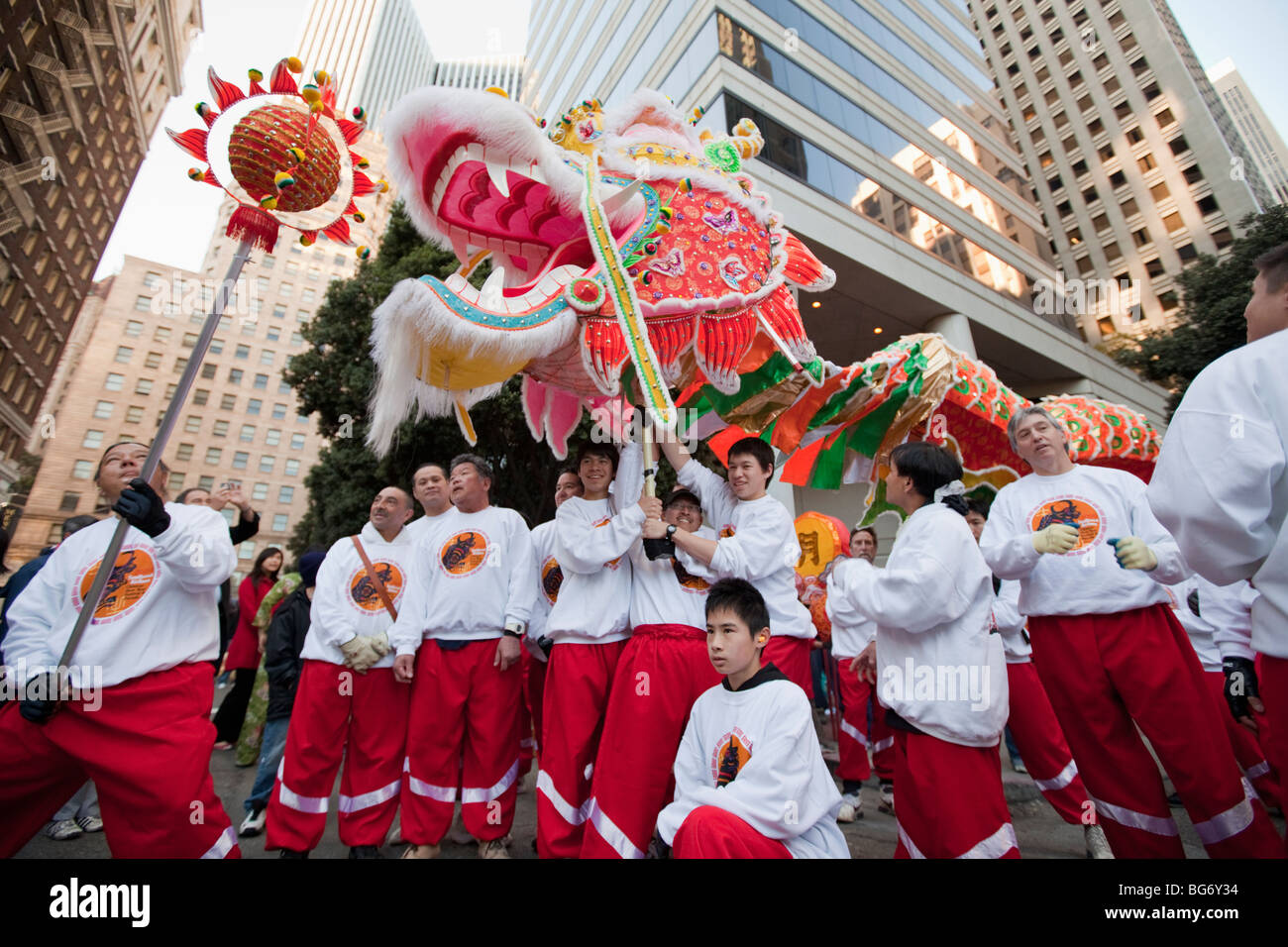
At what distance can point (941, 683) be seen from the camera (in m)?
2.03

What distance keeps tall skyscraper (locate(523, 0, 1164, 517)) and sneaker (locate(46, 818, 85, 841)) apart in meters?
9.48

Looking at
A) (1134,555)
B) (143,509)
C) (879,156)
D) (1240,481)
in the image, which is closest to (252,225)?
(143,509)

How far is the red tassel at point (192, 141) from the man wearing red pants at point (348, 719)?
1.96 metres

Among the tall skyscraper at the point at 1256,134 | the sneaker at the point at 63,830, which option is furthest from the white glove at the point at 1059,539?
the tall skyscraper at the point at 1256,134

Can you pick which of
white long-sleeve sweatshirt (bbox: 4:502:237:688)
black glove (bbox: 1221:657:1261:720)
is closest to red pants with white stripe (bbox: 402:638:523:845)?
white long-sleeve sweatshirt (bbox: 4:502:237:688)

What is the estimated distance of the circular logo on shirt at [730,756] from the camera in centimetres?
191

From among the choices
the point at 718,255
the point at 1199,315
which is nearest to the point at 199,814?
the point at 718,255

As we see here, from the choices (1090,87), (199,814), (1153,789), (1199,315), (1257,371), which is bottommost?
(1153,789)

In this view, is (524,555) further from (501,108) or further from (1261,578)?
(1261,578)

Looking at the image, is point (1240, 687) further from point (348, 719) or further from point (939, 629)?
point (348, 719)

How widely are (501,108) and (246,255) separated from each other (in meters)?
1.22

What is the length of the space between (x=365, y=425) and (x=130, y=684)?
811 centimetres

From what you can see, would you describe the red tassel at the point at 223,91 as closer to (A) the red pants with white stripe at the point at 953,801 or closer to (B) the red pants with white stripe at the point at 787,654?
(B) the red pants with white stripe at the point at 787,654

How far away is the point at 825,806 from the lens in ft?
5.70
